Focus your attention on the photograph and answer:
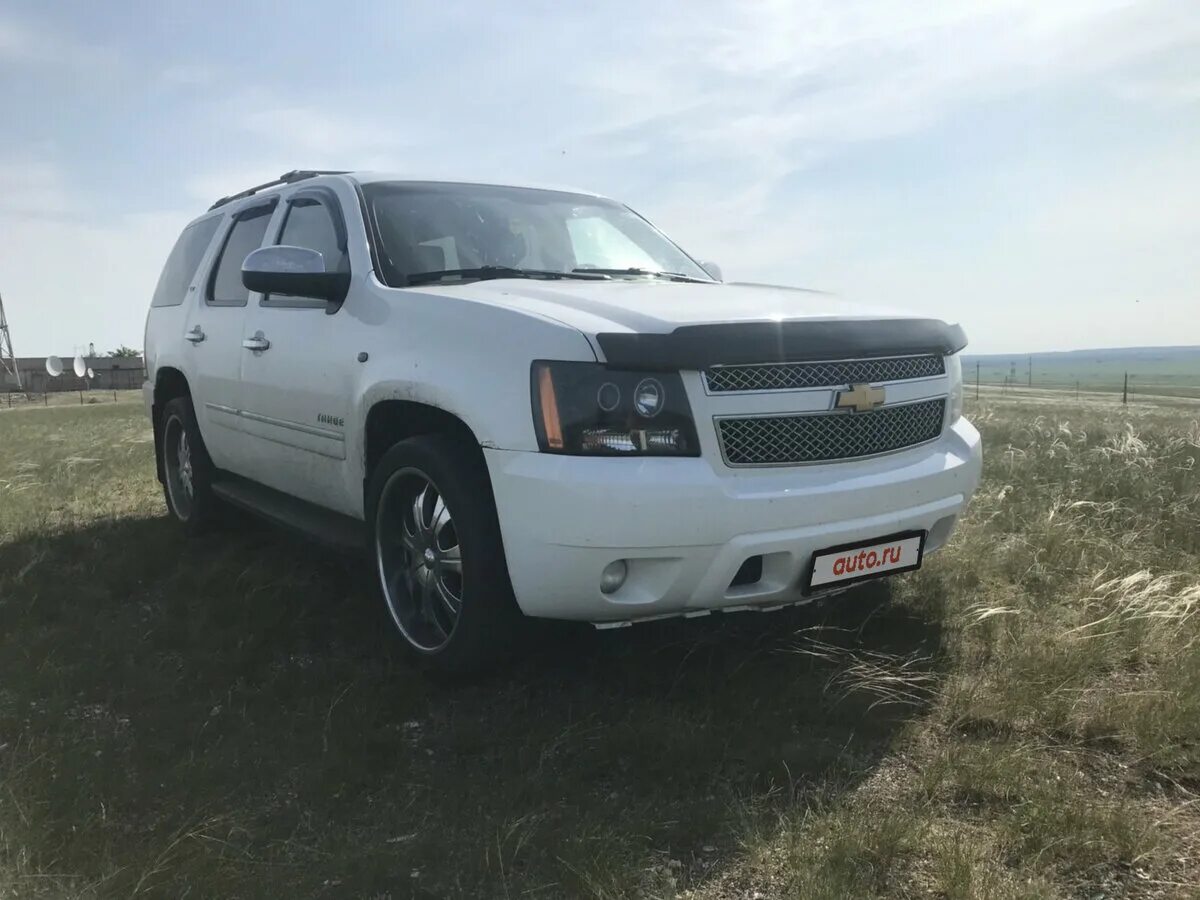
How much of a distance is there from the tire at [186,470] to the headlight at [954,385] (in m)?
4.03

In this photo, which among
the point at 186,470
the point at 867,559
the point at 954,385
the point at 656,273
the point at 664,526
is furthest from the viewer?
the point at 186,470

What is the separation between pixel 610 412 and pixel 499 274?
133 cm

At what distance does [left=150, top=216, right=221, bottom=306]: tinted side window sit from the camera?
5.67 metres

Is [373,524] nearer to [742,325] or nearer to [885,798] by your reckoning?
[742,325]

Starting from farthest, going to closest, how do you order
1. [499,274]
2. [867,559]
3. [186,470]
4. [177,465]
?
1. [177,465]
2. [186,470]
3. [499,274]
4. [867,559]

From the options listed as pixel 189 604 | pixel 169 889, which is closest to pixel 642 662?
pixel 169 889

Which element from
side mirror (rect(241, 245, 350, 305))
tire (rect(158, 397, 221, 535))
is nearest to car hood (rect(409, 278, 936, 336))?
side mirror (rect(241, 245, 350, 305))

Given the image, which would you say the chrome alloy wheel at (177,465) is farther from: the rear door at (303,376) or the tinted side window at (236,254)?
the rear door at (303,376)

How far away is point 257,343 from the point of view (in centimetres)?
434

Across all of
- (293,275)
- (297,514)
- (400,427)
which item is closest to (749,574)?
(400,427)

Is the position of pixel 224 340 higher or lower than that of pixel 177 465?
higher

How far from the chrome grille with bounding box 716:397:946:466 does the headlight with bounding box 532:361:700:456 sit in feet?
0.49

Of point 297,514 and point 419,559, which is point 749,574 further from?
point 297,514

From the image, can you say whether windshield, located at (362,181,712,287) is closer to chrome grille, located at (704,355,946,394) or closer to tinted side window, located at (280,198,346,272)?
tinted side window, located at (280,198,346,272)
